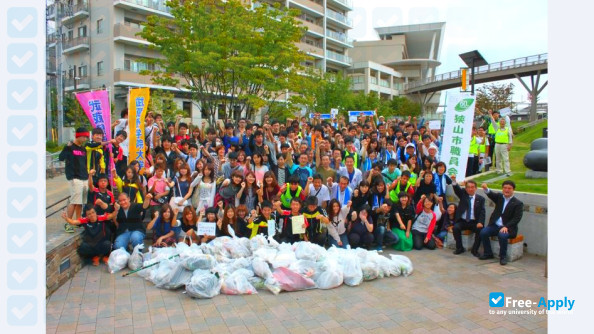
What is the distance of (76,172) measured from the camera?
7414 mm

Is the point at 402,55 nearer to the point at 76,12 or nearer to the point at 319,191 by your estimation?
the point at 76,12

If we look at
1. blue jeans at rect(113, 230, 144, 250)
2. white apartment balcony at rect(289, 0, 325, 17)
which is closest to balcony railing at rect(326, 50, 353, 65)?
white apartment balcony at rect(289, 0, 325, 17)

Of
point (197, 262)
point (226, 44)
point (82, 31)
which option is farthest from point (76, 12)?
point (197, 262)

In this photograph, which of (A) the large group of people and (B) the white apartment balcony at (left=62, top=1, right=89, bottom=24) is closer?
(A) the large group of people

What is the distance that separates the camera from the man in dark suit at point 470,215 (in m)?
7.77

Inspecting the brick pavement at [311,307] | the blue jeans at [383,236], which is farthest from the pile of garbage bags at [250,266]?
the blue jeans at [383,236]

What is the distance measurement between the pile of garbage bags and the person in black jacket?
11.7 inches

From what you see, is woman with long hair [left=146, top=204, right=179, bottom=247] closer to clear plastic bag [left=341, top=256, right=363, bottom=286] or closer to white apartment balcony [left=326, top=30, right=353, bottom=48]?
clear plastic bag [left=341, top=256, right=363, bottom=286]

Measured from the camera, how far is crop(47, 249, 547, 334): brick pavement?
192 inches

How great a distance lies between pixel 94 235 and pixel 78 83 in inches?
1118

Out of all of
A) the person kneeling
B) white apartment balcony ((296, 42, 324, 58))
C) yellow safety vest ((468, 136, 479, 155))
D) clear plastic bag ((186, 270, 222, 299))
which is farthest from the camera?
white apartment balcony ((296, 42, 324, 58))

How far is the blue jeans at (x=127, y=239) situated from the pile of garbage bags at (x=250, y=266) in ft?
0.75

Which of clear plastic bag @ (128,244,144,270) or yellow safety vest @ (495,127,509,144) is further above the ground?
yellow safety vest @ (495,127,509,144)

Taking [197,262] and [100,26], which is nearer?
[197,262]
